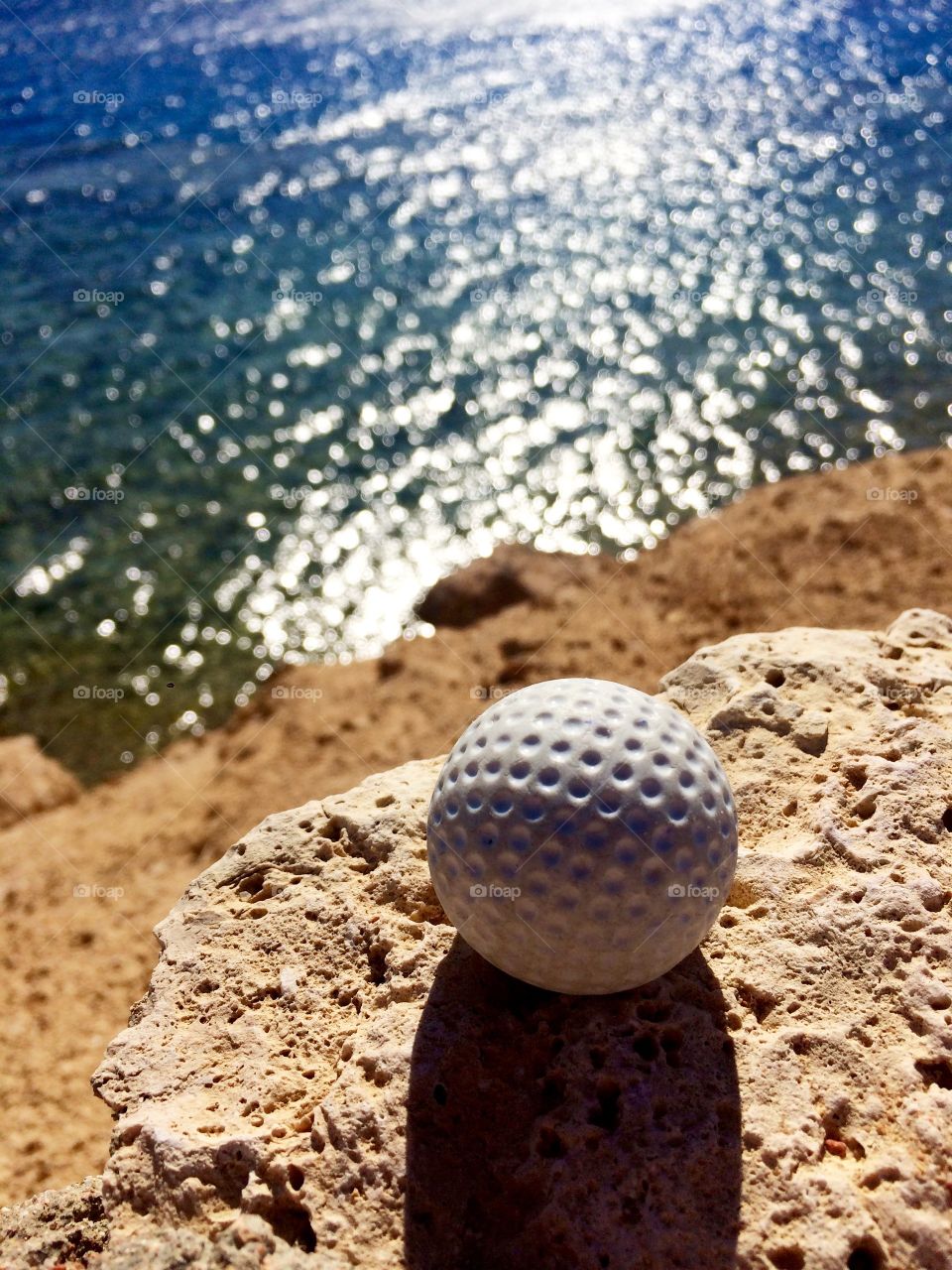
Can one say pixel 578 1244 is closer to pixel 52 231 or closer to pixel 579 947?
pixel 579 947

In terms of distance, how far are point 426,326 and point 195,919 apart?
31.6ft

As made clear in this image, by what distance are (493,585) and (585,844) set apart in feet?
20.6

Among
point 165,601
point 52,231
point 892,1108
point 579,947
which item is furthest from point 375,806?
point 52,231

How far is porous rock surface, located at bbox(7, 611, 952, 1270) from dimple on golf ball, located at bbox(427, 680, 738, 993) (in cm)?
37

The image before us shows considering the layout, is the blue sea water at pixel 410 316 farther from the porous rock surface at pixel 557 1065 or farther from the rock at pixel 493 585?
the porous rock surface at pixel 557 1065

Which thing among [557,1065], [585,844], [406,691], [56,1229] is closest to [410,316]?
[406,691]

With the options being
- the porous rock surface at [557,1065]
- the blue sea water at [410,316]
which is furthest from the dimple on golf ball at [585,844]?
the blue sea water at [410,316]

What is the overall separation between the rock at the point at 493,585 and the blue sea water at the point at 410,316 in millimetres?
376

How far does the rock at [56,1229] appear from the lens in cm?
387

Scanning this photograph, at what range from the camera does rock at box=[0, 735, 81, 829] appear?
8.79m

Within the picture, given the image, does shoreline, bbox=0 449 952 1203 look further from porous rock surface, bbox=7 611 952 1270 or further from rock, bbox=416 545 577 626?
porous rock surface, bbox=7 611 952 1270

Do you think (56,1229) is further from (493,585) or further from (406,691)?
(493,585)

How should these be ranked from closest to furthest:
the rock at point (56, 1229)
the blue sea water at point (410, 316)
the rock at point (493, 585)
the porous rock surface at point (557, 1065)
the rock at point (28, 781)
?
the porous rock surface at point (557, 1065)
the rock at point (56, 1229)
the rock at point (28, 781)
the rock at point (493, 585)
the blue sea water at point (410, 316)

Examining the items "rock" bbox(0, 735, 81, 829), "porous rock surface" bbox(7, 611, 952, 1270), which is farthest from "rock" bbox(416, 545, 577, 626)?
"porous rock surface" bbox(7, 611, 952, 1270)
